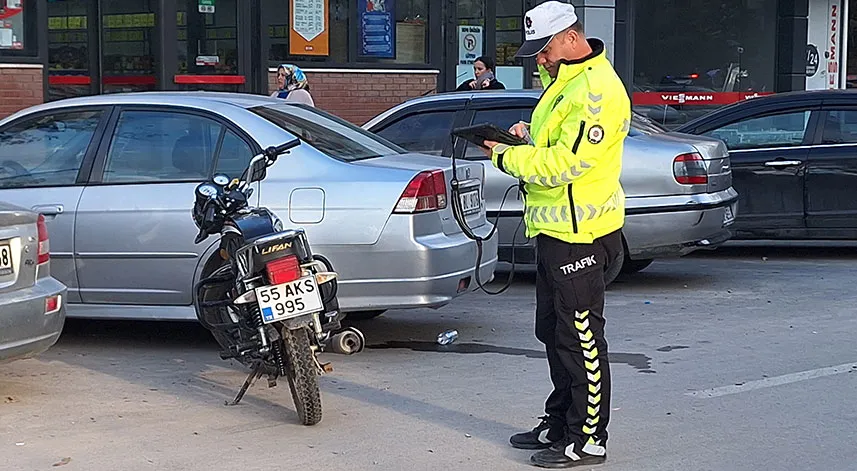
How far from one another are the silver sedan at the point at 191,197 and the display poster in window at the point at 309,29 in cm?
857

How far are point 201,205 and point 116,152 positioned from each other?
1.63 meters

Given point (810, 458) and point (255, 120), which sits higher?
point (255, 120)

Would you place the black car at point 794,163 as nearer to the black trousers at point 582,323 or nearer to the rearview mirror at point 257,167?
the rearview mirror at point 257,167

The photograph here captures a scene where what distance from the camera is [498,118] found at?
404 inches

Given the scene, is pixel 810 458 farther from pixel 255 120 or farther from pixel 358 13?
pixel 358 13

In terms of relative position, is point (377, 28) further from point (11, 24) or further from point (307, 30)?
point (11, 24)

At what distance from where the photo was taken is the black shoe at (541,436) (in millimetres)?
5664

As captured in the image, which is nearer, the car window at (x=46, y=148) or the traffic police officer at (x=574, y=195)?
the traffic police officer at (x=574, y=195)

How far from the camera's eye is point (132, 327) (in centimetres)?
894

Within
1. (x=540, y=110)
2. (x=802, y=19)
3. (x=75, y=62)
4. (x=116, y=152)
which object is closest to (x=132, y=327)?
(x=116, y=152)

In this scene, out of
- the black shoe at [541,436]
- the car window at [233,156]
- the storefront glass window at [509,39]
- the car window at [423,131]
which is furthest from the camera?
the storefront glass window at [509,39]

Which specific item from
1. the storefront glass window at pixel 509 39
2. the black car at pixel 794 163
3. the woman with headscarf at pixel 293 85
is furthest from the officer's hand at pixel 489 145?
the storefront glass window at pixel 509 39

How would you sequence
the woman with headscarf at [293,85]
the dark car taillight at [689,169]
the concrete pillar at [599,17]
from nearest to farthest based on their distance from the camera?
the dark car taillight at [689,169] < the woman with headscarf at [293,85] < the concrete pillar at [599,17]

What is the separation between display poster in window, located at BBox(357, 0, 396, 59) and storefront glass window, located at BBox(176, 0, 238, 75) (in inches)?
74.8
